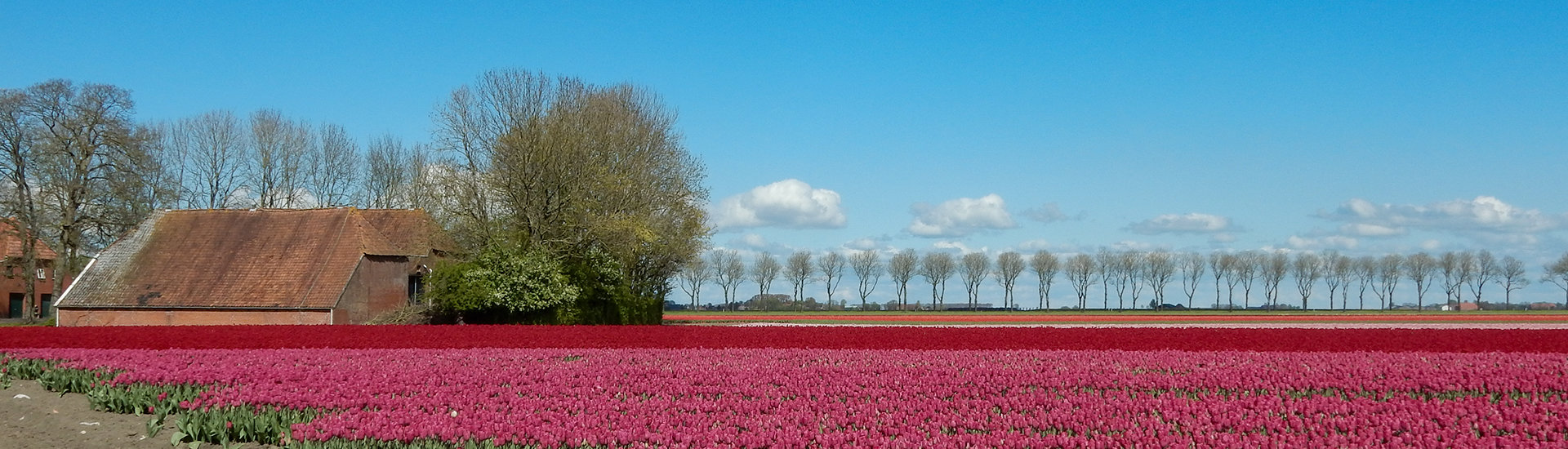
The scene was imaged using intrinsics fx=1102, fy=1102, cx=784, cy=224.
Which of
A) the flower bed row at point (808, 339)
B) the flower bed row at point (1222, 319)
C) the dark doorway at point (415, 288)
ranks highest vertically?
the dark doorway at point (415, 288)

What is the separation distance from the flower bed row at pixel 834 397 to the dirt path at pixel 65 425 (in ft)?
0.93

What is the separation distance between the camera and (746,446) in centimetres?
982

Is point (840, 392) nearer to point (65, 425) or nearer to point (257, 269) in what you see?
point (65, 425)

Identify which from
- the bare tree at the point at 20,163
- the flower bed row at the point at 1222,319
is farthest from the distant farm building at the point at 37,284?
the flower bed row at the point at 1222,319

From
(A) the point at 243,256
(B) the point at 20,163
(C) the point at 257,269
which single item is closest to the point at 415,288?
(C) the point at 257,269

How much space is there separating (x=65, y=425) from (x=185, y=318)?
94.5ft

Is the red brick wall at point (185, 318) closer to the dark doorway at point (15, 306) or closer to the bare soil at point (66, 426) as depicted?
the bare soil at point (66, 426)

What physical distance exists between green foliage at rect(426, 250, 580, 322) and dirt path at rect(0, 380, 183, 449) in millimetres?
22525

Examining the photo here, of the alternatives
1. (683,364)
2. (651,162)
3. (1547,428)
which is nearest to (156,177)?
(651,162)

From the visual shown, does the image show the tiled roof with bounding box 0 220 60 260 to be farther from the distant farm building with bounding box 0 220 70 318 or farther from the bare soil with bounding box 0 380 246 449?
the bare soil with bounding box 0 380 246 449

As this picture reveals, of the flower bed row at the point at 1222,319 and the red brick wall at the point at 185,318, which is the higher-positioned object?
the red brick wall at the point at 185,318

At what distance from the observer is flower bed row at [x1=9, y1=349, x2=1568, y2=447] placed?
33.3 ft

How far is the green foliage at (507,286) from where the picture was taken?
37.2 meters

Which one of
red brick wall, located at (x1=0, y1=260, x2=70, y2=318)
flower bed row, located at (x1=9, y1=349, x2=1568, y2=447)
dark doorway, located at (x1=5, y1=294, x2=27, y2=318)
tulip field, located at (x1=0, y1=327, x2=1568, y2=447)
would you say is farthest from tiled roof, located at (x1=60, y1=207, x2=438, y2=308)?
dark doorway, located at (x1=5, y1=294, x2=27, y2=318)
